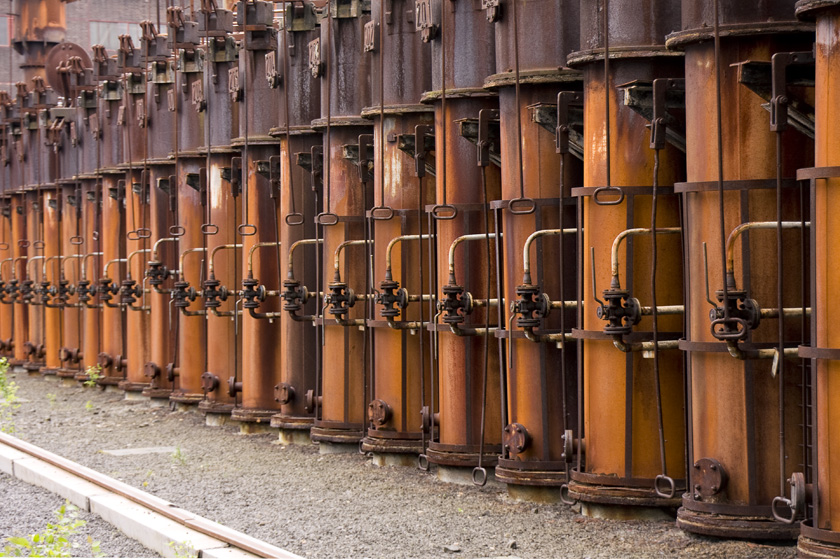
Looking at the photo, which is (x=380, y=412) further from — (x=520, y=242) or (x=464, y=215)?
(x=520, y=242)

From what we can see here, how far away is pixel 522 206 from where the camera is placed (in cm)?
1062

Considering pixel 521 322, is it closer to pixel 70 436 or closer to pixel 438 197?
pixel 438 197

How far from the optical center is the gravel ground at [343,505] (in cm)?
904

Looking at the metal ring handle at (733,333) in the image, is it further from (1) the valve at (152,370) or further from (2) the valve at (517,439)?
(1) the valve at (152,370)

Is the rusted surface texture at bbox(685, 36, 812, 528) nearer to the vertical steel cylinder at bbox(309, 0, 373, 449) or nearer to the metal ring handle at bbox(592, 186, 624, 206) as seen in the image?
the metal ring handle at bbox(592, 186, 624, 206)

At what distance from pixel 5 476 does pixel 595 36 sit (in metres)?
7.26

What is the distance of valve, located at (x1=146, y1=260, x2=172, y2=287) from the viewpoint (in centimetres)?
1873

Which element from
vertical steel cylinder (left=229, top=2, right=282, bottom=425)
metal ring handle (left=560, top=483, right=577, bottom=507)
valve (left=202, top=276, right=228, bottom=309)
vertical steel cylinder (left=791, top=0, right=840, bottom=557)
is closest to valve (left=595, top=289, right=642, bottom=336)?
metal ring handle (left=560, top=483, right=577, bottom=507)

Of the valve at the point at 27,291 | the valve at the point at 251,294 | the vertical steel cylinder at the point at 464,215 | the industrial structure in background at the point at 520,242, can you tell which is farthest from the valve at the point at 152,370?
the vertical steel cylinder at the point at 464,215

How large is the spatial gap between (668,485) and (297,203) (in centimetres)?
681

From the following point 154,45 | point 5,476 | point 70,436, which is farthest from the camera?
point 154,45

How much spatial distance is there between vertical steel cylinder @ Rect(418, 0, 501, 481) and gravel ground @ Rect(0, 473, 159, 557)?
2814mm

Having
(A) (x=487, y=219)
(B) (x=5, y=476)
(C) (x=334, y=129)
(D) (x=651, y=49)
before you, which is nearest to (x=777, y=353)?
(D) (x=651, y=49)

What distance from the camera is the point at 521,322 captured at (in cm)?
1038
